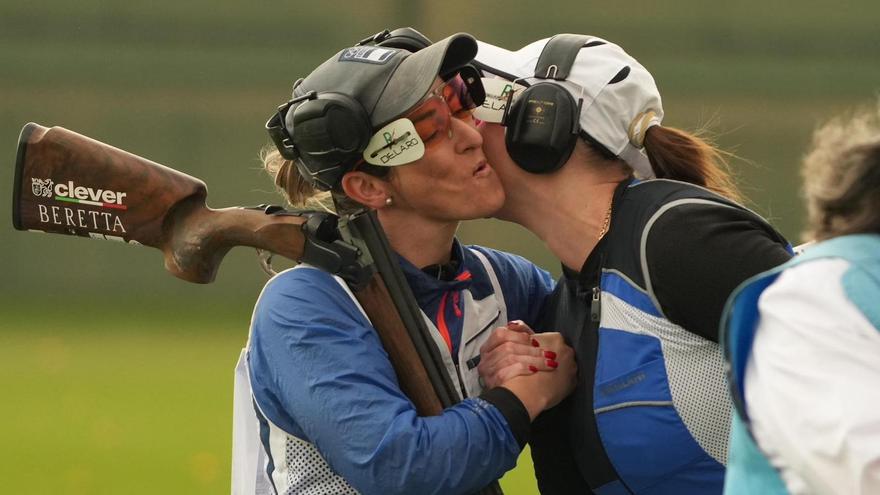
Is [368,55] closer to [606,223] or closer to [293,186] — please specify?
[293,186]

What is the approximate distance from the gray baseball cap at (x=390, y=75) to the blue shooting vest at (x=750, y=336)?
3.97ft

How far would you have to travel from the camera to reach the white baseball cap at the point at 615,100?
2938mm

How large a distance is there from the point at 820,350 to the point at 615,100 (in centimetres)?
143

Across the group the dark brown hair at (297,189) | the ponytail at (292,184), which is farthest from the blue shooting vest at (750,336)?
the ponytail at (292,184)

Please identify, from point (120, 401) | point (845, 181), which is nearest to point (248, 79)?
point (120, 401)

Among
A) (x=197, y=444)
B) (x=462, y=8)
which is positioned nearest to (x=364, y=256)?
(x=197, y=444)

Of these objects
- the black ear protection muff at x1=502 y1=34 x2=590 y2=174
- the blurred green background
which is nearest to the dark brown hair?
the black ear protection muff at x1=502 y1=34 x2=590 y2=174

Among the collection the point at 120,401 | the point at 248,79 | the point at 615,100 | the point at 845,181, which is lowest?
the point at 120,401

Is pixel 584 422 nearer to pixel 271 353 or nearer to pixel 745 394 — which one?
pixel 271 353

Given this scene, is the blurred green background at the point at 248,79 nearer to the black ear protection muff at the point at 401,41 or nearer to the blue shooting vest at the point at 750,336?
the black ear protection muff at the point at 401,41

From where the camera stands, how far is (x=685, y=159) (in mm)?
2924

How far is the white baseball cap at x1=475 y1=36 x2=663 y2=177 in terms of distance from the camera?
9.64 ft

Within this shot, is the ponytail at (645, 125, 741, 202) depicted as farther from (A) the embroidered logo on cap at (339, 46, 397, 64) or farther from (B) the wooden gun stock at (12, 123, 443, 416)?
(B) the wooden gun stock at (12, 123, 443, 416)

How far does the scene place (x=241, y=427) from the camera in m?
3.04
